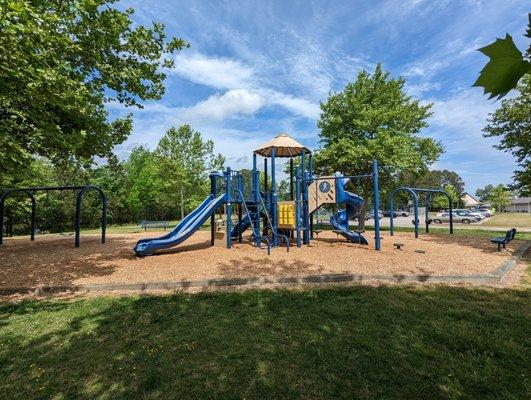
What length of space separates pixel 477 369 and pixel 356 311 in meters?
1.98

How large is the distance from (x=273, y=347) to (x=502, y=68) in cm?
426

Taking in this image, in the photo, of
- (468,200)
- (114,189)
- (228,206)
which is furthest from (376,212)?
(468,200)

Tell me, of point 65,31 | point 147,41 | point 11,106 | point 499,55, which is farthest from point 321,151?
point 499,55

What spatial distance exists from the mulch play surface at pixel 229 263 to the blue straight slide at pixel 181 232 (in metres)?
0.37

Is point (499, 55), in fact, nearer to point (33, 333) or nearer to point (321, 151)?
point (33, 333)

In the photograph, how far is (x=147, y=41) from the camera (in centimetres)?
1123

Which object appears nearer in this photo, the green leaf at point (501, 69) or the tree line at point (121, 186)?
the green leaf at point (501, 69)

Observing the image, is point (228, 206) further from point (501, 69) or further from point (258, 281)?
point (501, 69)

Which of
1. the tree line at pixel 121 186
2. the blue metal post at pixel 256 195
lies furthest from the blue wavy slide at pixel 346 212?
the tree line at pixel 121 186

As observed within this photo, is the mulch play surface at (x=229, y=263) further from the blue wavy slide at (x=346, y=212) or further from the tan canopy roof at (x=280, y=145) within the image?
the tan canopy roof at (x=280, y=145)

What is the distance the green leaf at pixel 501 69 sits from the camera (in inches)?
22.3

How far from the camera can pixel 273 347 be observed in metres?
4.22

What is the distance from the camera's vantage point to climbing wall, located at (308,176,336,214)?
42.6 ft

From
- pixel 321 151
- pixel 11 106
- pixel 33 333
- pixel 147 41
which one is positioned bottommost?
pixel 33 333
